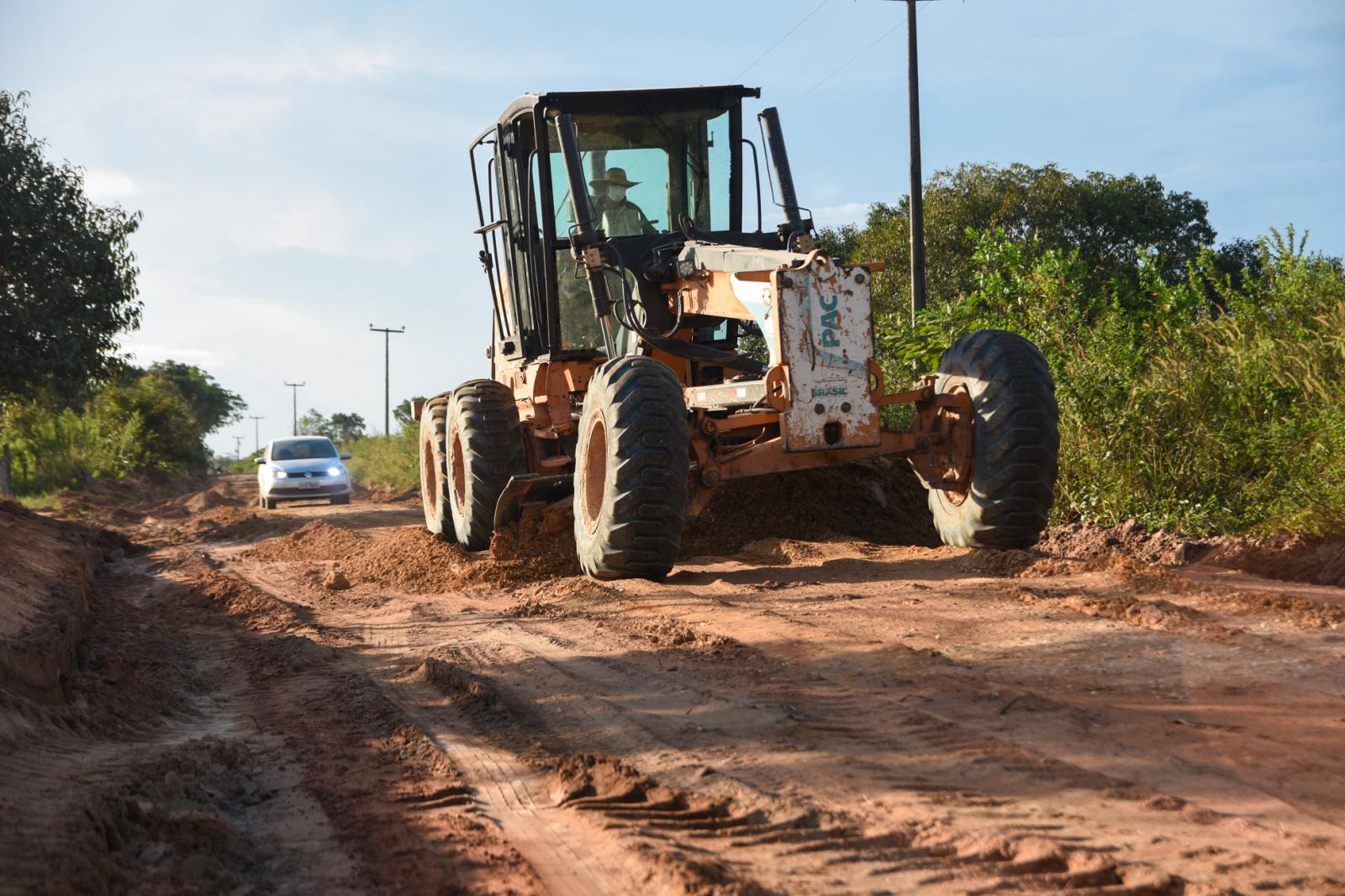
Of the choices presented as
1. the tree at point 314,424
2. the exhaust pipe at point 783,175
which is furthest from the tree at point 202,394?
the exhaust pipe at point 783,175

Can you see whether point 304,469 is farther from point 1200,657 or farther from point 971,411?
point 1200,657

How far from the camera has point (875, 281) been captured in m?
27.9

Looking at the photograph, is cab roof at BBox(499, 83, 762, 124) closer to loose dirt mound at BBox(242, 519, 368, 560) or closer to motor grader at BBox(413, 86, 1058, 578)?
motor grader at BBox(413, 86, 1058, 578)

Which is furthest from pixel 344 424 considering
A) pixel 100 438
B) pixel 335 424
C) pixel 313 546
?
pixel 313 546

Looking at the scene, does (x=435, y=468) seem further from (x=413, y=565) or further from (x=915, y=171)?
(x=915, y=171)

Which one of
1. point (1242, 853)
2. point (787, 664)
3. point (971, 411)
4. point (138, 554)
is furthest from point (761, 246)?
point (138, 554)

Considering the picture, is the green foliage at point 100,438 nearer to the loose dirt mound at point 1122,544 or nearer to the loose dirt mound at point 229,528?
the loose dirt mound at point 229,528

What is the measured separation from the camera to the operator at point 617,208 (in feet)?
33.4

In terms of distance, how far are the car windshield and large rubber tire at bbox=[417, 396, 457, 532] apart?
13348 millimetres

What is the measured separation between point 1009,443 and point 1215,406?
3453 mm

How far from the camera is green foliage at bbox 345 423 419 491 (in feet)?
118

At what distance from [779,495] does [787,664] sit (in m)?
5.02

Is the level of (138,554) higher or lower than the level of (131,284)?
lower

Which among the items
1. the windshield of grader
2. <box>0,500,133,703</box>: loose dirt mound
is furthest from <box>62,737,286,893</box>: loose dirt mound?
the windshield of grader
